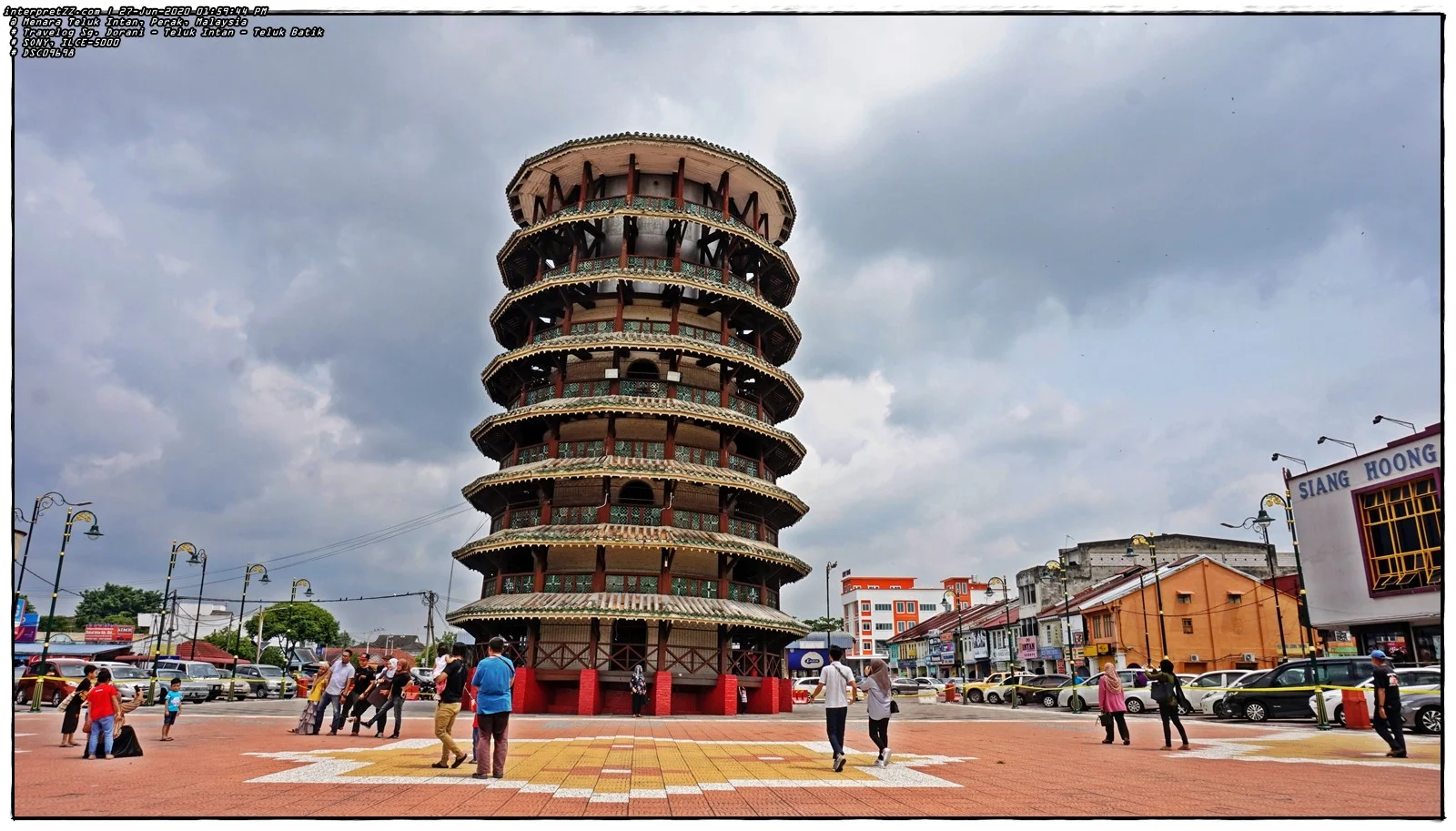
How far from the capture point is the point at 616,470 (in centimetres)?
2897

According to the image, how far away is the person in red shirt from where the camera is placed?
1223 centimetres

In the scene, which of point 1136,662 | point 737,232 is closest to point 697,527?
point 737,232

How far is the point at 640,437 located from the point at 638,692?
9.08m

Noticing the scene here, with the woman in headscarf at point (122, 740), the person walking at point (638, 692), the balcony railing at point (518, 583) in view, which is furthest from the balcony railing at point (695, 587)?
the woman in headscarf at point (122, 740)

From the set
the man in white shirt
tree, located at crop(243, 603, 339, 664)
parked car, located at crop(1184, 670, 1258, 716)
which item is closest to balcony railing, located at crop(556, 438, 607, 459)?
the man in white shirt

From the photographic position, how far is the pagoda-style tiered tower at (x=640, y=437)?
28625mm

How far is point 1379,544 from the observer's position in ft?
96.4

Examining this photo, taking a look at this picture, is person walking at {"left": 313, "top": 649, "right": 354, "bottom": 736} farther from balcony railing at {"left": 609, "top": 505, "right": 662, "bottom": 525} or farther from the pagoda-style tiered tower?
balcony railing at {"left": 609, "top": 505, "right": 662, "bottom": 525}

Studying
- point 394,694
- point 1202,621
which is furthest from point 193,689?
point 1202,621

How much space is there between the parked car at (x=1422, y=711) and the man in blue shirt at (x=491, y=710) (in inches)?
711

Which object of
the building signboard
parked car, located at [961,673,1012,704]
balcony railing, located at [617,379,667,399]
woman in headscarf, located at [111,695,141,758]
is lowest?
parked car, located at [961,673,1012,704]

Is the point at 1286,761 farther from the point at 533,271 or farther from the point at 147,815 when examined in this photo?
the point at 533,271

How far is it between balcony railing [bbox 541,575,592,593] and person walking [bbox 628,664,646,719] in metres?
3.43

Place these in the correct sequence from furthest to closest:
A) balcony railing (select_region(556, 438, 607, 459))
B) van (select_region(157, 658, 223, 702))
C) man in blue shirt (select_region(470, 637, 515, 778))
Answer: van (select_region(157, 658, 223, 702))
balcony railing (select_region(556, 438, 607, 459))
man in blue shirt (select_region(470, 637, 515, 778))
